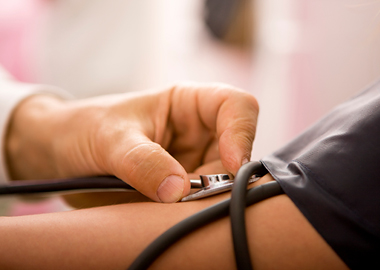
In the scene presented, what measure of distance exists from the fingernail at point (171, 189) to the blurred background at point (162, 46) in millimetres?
819

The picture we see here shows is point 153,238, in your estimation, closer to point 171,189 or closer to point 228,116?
point 171,189

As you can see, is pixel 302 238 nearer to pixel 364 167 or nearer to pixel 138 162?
pixel 364 167

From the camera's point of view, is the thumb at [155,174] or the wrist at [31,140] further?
the wrist at [31,140]

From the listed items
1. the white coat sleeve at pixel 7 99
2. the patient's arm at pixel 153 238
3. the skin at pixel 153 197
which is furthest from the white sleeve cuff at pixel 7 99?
the patient's arm at pixel 153 238

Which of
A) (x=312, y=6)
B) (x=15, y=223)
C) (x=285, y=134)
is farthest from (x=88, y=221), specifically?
(x=312, y=6)

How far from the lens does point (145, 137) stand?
366mm

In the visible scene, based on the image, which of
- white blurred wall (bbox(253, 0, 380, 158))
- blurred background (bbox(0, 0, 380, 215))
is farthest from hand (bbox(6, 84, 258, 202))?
blurred background (bbox(0, 0, 380, 215))

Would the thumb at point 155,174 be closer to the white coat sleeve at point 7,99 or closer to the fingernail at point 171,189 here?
the fingernail at point 171,189

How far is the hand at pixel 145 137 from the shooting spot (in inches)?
12.8

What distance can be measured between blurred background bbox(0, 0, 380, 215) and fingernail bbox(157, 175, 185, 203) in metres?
0.82

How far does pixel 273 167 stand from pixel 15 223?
0.27 m

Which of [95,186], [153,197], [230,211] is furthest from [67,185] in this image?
[230,211]

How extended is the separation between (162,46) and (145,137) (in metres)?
0.98

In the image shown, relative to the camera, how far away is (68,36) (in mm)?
1233
